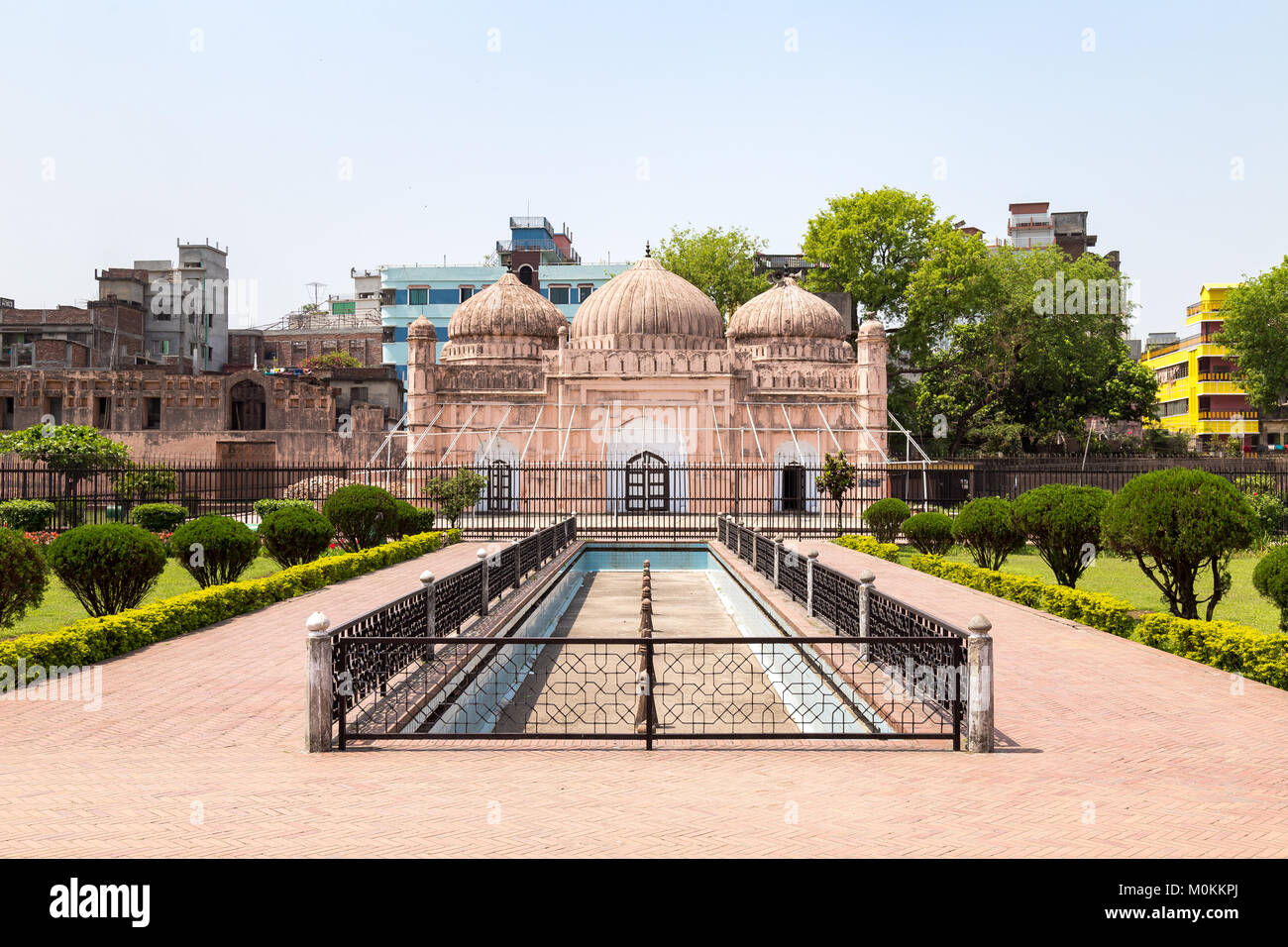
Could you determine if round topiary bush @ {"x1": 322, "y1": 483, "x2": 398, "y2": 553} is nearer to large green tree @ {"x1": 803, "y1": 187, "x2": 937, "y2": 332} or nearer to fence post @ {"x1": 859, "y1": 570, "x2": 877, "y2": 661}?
fence post @ {"x1": 859, "y1": 570, "x2": 877, "y2": 661}

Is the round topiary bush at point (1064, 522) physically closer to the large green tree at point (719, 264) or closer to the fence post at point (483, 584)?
the fence post at point (483, 584)

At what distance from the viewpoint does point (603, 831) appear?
4.96m

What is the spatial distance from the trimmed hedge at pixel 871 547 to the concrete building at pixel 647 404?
770cm

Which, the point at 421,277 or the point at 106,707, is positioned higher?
the point at 421,277

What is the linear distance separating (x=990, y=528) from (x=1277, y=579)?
7.80m

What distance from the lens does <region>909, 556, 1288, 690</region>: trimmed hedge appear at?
357 inches

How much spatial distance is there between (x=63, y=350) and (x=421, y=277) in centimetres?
1915

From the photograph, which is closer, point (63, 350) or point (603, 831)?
point (603, 831)

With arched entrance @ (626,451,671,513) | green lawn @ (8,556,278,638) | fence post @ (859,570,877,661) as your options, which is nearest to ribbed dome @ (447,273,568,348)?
arched entrance @ (626,451,671,513)

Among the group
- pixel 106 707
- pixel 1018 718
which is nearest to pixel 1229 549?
pixel 1018 718

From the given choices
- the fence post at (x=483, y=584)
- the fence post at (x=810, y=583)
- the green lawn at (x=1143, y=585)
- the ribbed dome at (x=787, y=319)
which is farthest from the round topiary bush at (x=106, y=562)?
the ribbed dome at (x=787, y=319)

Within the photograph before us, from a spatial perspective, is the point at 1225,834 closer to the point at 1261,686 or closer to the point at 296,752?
the point at 1261,686

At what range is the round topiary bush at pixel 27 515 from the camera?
22250mm

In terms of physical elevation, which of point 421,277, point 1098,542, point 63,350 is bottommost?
point 1098,542
